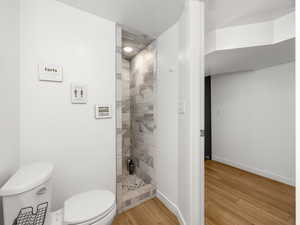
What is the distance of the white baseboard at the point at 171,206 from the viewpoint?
1440 millimetres

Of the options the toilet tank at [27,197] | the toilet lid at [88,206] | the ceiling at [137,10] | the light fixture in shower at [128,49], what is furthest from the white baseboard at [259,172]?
the toilet tank at [27,197]

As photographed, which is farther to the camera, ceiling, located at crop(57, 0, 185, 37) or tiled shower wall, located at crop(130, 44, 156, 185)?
tiled shower wall, located at crop(130, 44, 156, 185)

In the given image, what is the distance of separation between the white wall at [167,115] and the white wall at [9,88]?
4.92 feet

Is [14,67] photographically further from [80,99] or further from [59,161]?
[59,161]

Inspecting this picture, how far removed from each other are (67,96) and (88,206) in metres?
1.05

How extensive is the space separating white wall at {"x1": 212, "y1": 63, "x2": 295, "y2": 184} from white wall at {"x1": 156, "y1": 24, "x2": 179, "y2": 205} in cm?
202

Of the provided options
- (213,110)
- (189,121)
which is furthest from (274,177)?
(189,121)

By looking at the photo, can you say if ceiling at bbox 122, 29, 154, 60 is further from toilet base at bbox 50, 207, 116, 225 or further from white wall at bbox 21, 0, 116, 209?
Result: toilet base at bbox 50, 207, 116, 225

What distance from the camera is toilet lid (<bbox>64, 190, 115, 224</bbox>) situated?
0.96 m

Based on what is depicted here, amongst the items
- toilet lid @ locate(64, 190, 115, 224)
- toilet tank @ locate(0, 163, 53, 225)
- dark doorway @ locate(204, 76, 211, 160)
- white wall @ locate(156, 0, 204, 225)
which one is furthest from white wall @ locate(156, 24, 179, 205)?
dark doorway @ locate(204, 76, 211, 160)

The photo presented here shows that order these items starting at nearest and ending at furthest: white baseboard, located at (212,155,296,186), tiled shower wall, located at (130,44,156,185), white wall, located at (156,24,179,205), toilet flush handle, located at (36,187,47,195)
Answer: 1. toilet flush handle, located at (36,187,47,195)
2. white wall, located at (156,24,179,205)
3. tiled shower wall, located at (130,44,156,185)
4. white baseboard, located at (212,155,296,186)

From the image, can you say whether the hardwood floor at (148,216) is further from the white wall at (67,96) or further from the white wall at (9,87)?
the white wall at (9,87)

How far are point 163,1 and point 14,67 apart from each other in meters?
1.47

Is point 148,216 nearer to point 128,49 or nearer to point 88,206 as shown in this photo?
point 88,206
